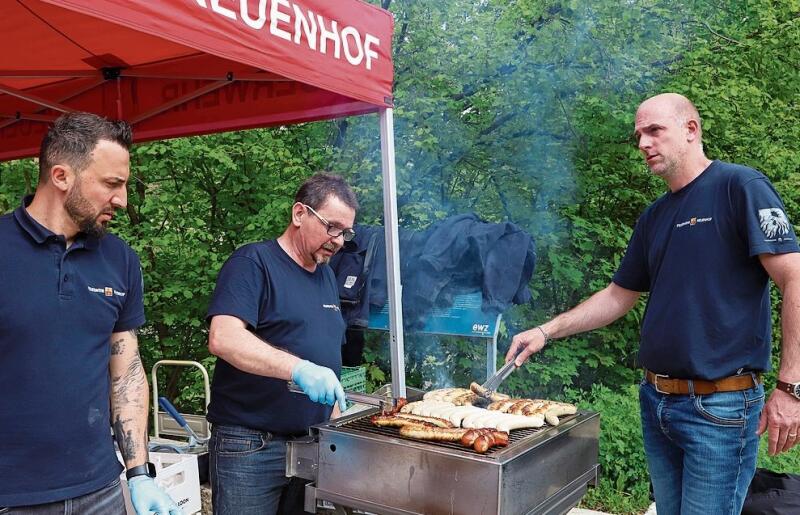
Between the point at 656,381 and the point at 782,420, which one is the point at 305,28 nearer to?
the point at 656,381

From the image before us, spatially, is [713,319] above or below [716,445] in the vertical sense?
above

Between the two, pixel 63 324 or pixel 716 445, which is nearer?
pixel 63 324

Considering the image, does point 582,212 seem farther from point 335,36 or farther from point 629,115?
point 335,36

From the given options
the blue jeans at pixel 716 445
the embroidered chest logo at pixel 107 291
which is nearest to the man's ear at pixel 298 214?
the embroidered chest logo at pixel 107 291

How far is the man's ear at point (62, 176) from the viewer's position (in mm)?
1839

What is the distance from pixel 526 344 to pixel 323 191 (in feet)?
4.06

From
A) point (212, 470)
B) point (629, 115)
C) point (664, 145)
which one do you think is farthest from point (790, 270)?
point (629, 115)

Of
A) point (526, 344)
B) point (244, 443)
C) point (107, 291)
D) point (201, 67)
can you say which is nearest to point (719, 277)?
point (526, 344)

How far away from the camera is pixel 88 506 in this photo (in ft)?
6.21

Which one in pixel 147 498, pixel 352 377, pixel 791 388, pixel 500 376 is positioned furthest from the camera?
pixel 352 377

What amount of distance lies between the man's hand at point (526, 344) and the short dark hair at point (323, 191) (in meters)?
1.04

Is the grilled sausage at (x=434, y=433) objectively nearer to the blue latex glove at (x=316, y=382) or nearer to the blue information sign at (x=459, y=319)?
the blue latex glove at (x=316, y=382)

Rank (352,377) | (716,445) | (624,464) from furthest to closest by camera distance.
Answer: (624,464) → (352,377) → (716,445)

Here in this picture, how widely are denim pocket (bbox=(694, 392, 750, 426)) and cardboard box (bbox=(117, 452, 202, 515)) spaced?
2.42 metres
